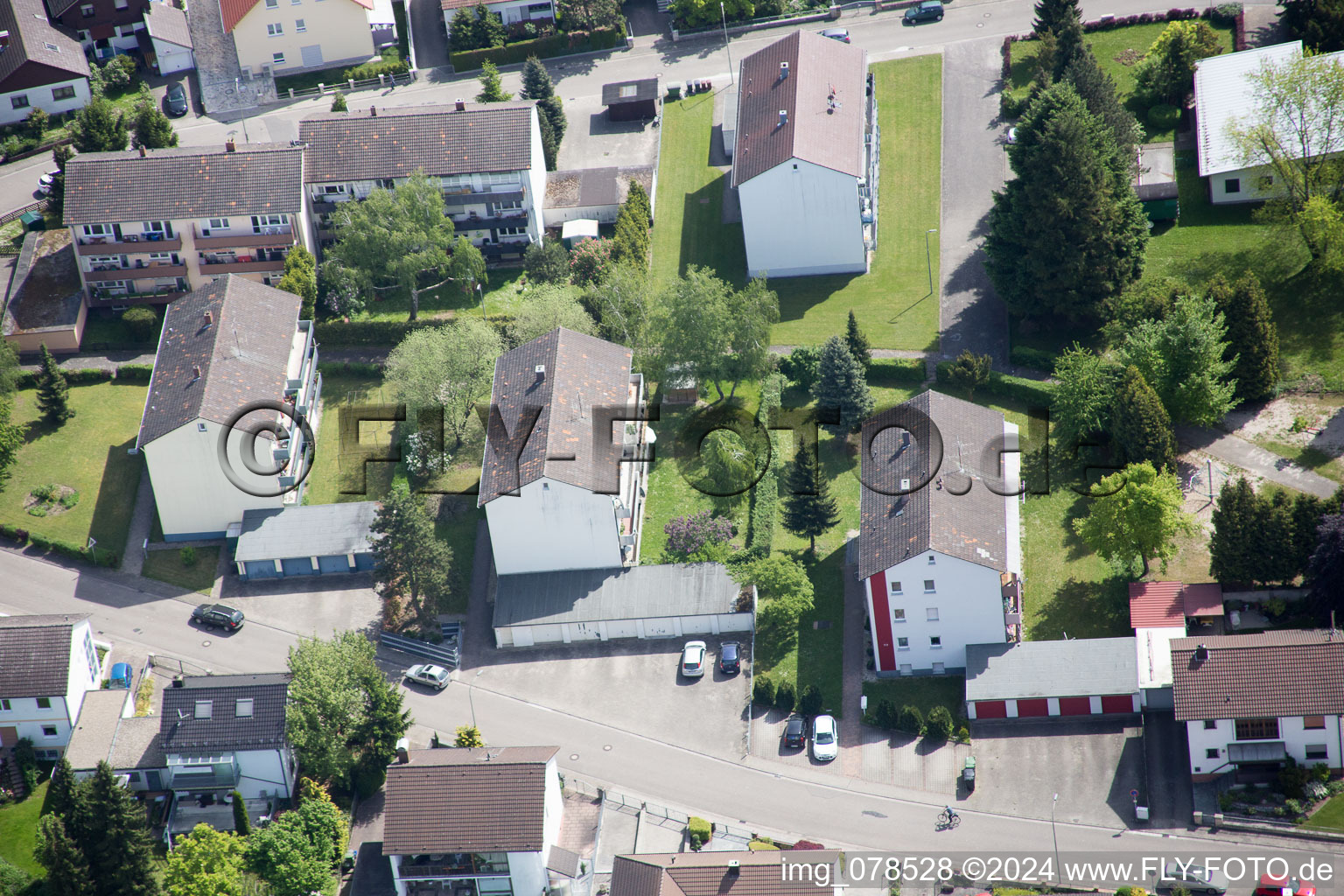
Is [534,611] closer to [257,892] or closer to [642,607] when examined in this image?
[642,607]

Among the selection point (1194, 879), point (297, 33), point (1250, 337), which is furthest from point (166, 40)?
point (1194, 879)

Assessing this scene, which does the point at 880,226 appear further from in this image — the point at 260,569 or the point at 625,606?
the point at 260,569

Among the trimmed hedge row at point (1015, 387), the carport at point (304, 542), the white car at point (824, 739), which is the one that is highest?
the trimmed hedge row at point (1015, 387)

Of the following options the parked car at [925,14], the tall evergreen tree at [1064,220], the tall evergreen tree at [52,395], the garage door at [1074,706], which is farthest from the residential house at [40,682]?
the parked car at [925,14]

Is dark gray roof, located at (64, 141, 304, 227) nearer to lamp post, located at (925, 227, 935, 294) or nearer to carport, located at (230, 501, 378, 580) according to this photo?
carport, located at (230, 501, 378, 580)

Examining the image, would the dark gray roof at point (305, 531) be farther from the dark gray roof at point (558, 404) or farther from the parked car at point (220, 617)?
the dark gray roof at point (558, 404)

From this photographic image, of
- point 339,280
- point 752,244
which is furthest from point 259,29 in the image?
point 752,244
